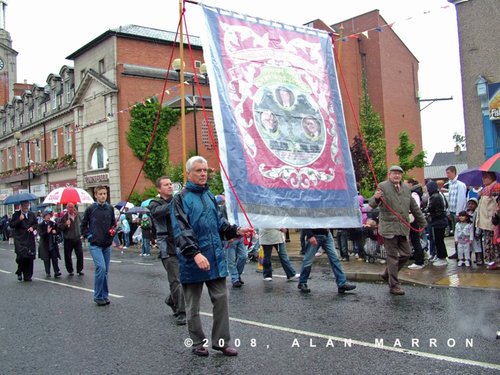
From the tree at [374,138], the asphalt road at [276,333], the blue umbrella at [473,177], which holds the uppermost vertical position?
the tree at [374,138]

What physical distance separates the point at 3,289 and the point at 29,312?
314cm

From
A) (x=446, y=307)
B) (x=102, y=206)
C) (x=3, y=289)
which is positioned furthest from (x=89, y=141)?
(x=446, y=307)

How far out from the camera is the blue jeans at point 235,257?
369 inches

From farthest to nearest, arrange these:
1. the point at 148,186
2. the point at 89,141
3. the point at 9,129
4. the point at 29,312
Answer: the point at 9,129 → the point at 89,141 → the point at 148,186 → the point at 29,312

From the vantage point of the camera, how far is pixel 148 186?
31.6 metres

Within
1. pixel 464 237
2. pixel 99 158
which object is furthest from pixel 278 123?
pixel 99 158

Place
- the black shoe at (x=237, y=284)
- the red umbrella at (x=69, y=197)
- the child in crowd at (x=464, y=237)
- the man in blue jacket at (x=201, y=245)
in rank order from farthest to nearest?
the red umbrella at (x=69, y=197)
the child in crowd at (x=464, y=237)
the black shoe at (x=237, y=284)
the man in blue jacket at (x=201, y=245)

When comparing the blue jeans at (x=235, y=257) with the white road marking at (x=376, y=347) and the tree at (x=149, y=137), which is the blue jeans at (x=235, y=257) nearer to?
the white road marking at (x=376, y=347)

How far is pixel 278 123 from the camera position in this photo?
5.39 m

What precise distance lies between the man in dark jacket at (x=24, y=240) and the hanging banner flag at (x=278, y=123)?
27.5ft

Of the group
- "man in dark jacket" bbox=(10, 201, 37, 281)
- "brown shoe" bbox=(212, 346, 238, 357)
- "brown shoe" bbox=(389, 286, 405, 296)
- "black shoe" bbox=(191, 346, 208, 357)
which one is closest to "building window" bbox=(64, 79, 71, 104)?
"man in dark jacket" bbox=(10, 201, 37, 281)

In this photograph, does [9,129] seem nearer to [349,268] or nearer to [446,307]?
[349,268]

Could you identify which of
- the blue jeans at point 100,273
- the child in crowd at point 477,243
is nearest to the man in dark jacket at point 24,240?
the blue jeans at point 100,273

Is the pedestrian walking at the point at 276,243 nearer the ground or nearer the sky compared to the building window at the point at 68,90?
nearer the ground
